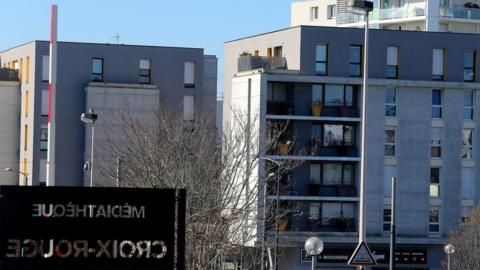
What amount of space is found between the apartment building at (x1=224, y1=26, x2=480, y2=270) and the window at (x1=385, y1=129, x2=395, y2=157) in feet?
0.17

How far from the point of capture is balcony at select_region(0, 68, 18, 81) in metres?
83.6

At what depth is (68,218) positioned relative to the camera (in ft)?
38.8

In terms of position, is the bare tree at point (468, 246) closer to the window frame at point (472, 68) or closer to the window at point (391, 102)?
the window at point (391, 102)

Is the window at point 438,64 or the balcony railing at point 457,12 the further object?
the balcony railing at point 457,12

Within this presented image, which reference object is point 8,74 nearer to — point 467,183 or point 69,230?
point 467,183

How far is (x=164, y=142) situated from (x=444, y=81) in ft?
95.4

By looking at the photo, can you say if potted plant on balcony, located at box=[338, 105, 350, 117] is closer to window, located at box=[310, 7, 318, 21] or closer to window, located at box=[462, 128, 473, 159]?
window, located at box=[462, 128, 473, 159]

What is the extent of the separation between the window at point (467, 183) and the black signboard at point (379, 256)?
150 inches

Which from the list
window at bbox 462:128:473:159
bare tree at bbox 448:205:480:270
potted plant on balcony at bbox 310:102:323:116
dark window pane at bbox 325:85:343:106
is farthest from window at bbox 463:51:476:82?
bare tree at bbox 448:205:480:270

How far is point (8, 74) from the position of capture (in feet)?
276

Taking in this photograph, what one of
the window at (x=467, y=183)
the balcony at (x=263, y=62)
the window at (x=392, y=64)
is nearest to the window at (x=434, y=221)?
the window at (x=467, y=183)

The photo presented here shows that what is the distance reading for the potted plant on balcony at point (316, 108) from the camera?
6404 cm

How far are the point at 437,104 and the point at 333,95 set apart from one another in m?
5.71

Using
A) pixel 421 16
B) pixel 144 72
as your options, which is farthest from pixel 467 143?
pixel 421 16
